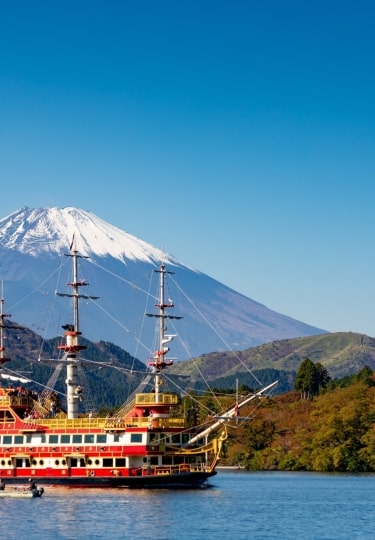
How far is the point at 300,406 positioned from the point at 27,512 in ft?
227

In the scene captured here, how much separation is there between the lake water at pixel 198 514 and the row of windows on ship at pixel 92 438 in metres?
3.34

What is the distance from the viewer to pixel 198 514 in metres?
65.2

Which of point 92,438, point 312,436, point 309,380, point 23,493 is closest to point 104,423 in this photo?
point 92,438

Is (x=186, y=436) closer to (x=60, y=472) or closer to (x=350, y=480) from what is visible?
(x=60, y=472)

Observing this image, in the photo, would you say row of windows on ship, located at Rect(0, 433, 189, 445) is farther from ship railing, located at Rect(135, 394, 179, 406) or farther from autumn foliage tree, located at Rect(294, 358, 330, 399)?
autumn foliage tree, located at Rect(294, 358, 330, 399)

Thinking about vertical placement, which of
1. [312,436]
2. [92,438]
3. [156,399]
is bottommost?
Answer: [92,438]

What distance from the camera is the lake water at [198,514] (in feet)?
188

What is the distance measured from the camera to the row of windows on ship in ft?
266

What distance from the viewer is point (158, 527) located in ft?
194

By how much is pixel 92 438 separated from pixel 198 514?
747 inches

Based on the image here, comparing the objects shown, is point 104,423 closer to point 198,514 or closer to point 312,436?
point 198,514

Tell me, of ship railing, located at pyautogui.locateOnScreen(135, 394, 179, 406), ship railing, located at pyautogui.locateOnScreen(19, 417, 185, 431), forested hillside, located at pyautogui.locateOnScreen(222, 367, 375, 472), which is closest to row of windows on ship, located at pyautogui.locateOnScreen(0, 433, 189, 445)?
ship railing, located at pyautogui.locateOnScreen(19, 417, 185, 431)

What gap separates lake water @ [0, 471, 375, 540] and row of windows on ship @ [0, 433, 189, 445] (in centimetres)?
334

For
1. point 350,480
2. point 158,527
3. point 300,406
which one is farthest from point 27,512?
point 300,406
